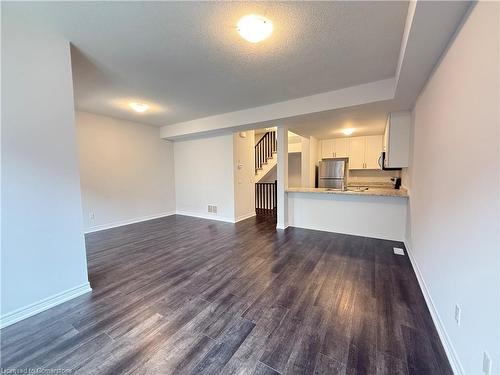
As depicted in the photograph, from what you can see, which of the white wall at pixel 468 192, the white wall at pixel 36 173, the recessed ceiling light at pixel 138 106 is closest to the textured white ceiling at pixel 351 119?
the white wall at pixel 468 192

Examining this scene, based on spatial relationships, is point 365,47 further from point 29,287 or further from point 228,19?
point 29,287

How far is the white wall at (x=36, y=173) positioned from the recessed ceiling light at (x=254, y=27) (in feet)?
5.87

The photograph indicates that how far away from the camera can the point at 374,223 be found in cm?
395

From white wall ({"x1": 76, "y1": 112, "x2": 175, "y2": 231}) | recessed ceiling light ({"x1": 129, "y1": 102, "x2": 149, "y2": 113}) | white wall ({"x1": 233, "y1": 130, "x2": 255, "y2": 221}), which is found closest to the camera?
recessed ceiling light ({"x1": 129, "y1": 102, "x2": 149, "y2": 113})

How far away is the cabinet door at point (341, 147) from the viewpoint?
6.38 m

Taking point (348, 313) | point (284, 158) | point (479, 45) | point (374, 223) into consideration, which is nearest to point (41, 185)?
point (348, 313)

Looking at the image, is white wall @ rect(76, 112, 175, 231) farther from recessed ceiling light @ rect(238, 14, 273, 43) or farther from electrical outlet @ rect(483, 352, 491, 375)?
electrical outlet @ rect(483, 352, 491, 375)

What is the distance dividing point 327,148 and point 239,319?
6.04 m

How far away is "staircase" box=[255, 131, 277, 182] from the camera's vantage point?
7227 mm

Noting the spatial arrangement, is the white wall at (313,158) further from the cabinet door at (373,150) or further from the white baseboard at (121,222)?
the white baseboard at (121,222)

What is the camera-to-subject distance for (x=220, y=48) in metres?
2.20

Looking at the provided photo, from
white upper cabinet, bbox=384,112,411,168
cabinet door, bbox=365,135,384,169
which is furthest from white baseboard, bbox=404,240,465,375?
cabinet door, bbox=365,135,384,169

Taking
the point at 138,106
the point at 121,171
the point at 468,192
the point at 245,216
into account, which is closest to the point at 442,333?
the point at 468,192

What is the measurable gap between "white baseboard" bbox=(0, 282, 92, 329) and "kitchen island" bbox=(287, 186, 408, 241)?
3820 mm
